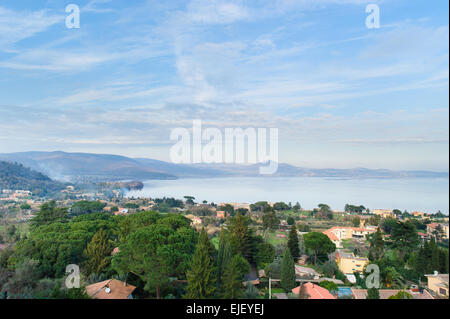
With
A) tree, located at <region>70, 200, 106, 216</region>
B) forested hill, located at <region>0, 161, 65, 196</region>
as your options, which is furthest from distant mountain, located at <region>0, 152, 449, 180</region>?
tree, located at <region>70, 200, 106, 216</region>

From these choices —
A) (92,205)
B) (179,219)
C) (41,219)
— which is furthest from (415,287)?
(92,205)

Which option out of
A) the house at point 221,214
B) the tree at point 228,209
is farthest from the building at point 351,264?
the tree at point 228,209

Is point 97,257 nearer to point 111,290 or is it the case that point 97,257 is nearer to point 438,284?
point 111,290

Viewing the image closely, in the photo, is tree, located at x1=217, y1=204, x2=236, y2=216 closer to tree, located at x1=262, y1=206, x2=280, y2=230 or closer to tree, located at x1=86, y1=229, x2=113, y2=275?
tree, located at x1=262, y1=206, x2=280, y2=230

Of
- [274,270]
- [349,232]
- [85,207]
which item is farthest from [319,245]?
[85,207]
